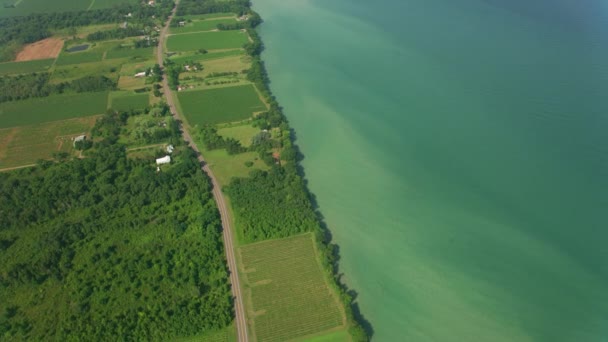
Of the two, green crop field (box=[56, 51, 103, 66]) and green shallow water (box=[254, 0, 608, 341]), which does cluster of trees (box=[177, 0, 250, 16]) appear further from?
green crop field (box=[56, 51, 103, 66])

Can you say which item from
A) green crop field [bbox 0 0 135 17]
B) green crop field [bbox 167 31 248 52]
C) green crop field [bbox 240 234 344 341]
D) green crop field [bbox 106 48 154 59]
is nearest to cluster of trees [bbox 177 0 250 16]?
green crop field [bbox 167 31 248 52]

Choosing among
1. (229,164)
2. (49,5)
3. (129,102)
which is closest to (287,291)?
Answer: (229,164)

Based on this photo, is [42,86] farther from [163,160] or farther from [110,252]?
[110,252]

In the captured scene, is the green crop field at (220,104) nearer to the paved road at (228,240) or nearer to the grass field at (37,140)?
the paved road at (228,240)

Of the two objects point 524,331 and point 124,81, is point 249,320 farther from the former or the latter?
point 124,81

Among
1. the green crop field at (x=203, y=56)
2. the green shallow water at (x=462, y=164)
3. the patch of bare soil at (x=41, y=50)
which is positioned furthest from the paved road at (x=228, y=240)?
the patch of bare soil at (x=41, y=50)
